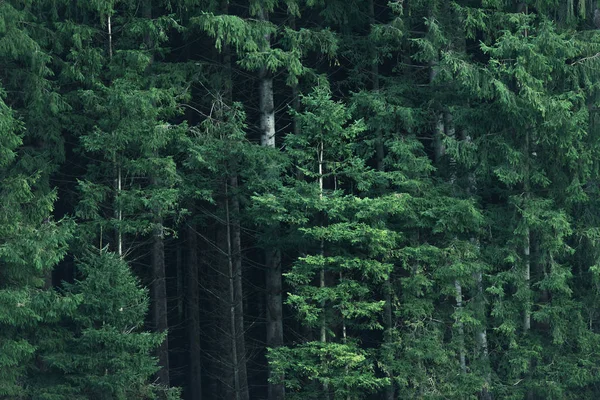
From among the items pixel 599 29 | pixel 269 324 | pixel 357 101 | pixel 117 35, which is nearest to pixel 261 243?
pixel 269 324

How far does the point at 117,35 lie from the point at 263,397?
41.4 ft

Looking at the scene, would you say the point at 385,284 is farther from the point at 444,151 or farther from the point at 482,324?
the point at 444,151

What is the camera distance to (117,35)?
990 inches

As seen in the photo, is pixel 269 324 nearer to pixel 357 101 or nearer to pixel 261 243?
pixel 261 243

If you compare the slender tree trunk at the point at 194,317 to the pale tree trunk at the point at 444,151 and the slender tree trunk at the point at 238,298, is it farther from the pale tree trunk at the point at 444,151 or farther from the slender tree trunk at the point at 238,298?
the pale tree trunk at the point at 444,151

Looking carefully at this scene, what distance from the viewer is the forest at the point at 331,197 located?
2169 cm

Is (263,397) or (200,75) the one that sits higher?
(200,75)

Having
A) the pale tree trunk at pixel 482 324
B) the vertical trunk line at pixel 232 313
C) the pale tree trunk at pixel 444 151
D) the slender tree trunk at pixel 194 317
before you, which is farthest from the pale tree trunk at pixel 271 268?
the pale tree trunk at pixel 482 324

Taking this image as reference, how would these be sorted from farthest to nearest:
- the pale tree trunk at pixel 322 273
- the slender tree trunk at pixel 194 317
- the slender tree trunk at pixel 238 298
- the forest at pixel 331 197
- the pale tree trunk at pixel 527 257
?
1. the slender tree trunk at pixel 194 317
2. the slender tree trunk at pixel 238 298
3. the pale tree trunk at pixel 527 257
4. the pale tree trunk at pixel 322 273
5. the forest at pixel 331 197

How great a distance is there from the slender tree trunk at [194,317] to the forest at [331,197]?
325 cm

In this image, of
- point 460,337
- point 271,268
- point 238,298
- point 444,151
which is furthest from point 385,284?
point 444,151

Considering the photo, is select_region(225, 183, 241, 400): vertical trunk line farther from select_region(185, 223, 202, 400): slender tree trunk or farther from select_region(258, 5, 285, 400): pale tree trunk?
select_region(185, 223, 202, 400): slender tree trunk

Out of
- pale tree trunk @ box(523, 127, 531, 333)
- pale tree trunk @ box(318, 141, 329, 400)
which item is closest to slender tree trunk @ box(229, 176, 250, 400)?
pale tree trunk @ box(318, 141, 329, 400)

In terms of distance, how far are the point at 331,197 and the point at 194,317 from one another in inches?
325
